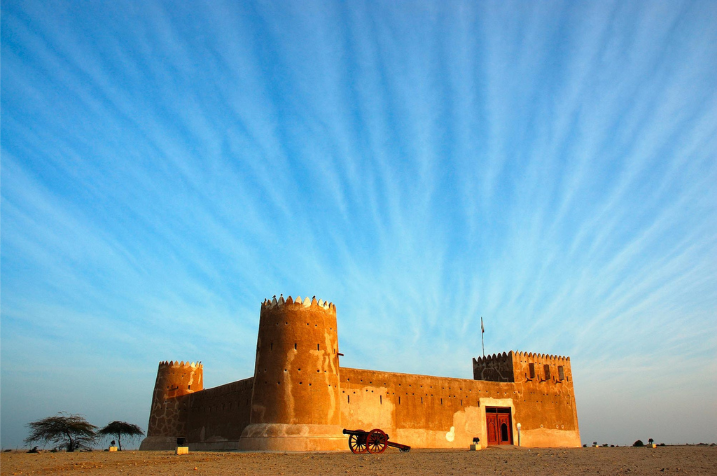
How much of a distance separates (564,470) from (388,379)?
552 inches

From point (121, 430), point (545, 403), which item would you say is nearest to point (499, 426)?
point (545, 403)

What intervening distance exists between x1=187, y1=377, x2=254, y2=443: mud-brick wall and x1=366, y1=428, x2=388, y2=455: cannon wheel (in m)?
7.29

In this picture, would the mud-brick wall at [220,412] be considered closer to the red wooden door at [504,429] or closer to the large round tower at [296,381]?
the large round tower at [296,381]

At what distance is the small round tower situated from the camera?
33.4 m

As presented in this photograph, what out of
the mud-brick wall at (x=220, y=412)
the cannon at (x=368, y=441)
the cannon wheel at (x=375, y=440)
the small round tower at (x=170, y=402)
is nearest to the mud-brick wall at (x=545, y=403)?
the cannon at (x=368, y=441)

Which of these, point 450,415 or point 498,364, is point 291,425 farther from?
point 498,364

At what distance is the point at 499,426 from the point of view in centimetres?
2997

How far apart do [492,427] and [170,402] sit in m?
20.8

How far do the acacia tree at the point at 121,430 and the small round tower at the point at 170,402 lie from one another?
7.45 meters

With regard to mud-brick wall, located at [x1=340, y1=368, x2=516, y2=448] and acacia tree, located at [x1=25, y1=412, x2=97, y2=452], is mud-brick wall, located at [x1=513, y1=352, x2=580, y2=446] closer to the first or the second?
mud-brick wall, located at [x1=340, y1=368, x2=516, y2=448]

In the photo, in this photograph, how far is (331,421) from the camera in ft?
74.6

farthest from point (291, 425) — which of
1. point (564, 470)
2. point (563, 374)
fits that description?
point (563, 374)

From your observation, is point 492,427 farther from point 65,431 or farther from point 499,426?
point 65,431

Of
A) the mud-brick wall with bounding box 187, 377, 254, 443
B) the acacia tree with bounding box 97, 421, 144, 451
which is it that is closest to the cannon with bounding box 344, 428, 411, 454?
the mud-brick wall with bounding box 187, 377, 254, 443
